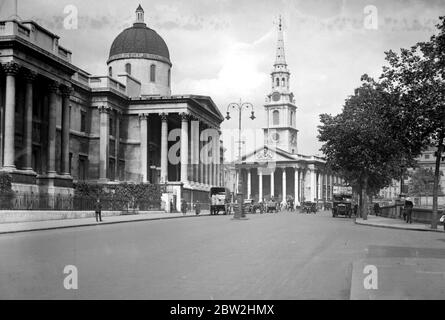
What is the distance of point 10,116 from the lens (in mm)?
36688

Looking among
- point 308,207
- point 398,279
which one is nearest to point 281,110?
A: point 308,207

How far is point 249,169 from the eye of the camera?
5605 inches

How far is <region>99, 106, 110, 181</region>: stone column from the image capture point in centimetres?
5778

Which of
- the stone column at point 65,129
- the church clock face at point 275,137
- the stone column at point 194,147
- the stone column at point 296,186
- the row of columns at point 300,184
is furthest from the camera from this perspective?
the church clock face at point 275,137

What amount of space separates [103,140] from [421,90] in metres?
36.7

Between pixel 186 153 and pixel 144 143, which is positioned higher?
pixel 144 143

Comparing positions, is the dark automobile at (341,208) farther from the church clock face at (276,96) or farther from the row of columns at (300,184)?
the church clock face at (276,96)

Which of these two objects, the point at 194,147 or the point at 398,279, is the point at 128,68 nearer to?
the point at 194,147

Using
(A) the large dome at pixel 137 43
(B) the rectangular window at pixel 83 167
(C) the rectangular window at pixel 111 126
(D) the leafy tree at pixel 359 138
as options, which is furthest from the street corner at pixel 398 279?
(A) the large dome at pixel 137 43

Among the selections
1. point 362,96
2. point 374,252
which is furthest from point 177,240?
point 362,96

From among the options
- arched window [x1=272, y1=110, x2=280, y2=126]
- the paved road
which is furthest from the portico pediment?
the paved road

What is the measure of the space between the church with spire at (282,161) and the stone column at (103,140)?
7882 cm

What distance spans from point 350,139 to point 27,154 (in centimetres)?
2277

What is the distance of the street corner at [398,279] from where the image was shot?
332 inches
